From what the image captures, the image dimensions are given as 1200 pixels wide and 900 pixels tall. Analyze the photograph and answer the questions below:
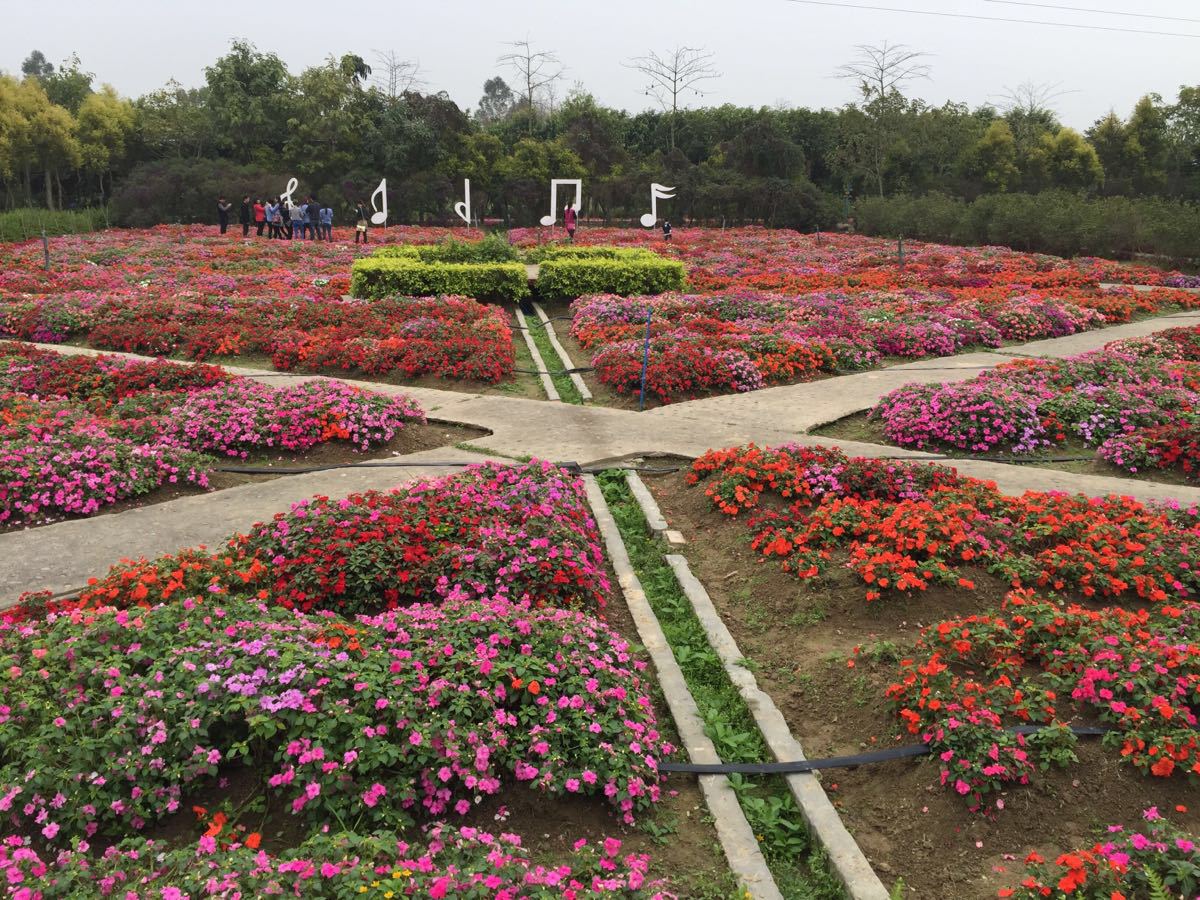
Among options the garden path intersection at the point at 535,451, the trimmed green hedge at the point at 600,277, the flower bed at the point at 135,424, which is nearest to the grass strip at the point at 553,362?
the garden path intersection at the point at 535,451

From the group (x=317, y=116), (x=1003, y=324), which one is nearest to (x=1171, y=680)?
(x=1003, y=324)

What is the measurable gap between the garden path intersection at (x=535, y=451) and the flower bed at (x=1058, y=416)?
39 centimetres

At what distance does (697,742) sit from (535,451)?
3919 millimetres

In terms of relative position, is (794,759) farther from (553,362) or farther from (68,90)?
(68,90)

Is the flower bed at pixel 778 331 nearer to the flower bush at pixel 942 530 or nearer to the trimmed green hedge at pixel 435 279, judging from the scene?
the trimmed green hedge at pixel 435 279

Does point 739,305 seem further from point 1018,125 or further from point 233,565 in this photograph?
point 1018,125

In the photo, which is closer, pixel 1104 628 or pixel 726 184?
pixel 1104 628

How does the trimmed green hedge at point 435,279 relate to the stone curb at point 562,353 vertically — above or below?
above

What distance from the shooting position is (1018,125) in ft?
143

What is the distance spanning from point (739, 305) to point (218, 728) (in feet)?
37.8

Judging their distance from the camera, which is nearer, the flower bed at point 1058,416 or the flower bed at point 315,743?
the flower bed at point 315,743

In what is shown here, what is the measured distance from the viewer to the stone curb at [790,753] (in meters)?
2.98

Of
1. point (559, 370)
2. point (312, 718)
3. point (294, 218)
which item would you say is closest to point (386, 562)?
point (312, 718)

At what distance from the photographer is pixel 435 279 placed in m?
15.2
